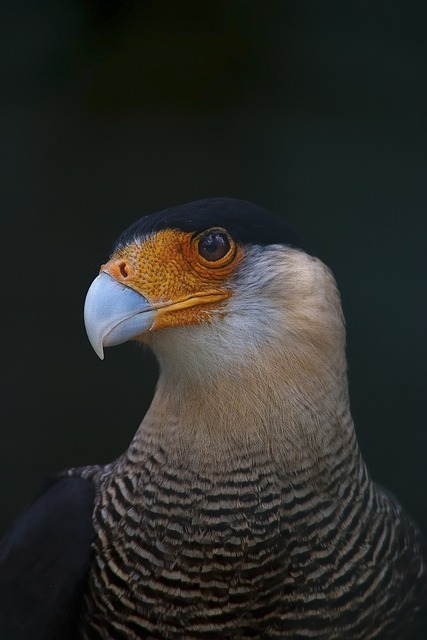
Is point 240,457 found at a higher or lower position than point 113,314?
lower

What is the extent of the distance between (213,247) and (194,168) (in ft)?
7.39

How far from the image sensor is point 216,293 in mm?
2479

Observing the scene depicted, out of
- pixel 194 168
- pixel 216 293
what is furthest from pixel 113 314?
pixel 194 168

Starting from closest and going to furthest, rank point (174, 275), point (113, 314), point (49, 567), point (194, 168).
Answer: point (113, 314) < point (174, 275) < point (49, 567) < point (194, 168)

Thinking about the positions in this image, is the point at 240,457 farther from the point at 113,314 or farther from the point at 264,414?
the point at 113,314

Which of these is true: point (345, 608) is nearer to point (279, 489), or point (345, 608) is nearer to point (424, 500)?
point (279, 489)

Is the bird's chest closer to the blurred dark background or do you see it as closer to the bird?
the bird

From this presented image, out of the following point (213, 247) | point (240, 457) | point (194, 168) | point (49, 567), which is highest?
point (194, 168)

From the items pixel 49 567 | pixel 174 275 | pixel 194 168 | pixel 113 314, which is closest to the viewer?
pixel 113 314

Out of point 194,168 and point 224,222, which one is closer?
point 224,222

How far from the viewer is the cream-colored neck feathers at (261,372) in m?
2.48

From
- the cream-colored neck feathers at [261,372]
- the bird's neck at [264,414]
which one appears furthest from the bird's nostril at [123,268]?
the bird's neck at [264,414]

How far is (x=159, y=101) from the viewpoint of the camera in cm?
433

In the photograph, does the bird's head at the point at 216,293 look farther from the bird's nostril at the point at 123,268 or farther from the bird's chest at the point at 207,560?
the bird's chest at the point at 207,560
